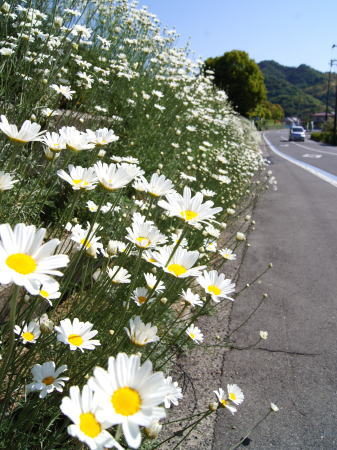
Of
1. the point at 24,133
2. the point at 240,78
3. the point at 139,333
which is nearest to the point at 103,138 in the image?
the point at 24,133

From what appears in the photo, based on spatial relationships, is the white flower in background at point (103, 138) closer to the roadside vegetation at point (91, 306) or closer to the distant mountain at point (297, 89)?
the roadside vegetation at point (91, 306)

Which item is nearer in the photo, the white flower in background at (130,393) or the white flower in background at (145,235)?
the white flower in background at (130,393)

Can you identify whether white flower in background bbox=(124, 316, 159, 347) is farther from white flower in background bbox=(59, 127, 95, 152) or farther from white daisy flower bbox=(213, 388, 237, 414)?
white flower in background bbox=(59, 127, 95, 152)

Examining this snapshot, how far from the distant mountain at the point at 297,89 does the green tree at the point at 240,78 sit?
246ft

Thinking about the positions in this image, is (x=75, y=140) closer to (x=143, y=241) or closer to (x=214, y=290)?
(x=143, y=241)

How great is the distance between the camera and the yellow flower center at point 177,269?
4.94ft

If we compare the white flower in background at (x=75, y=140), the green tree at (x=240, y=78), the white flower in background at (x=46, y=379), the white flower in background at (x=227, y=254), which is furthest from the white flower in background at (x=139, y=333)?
the green tree at (x=240, y=78)

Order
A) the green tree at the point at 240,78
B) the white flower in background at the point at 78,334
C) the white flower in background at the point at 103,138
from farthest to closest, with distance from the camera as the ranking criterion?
1. the green tree at the point at 240,78
2. the white flower in background at the point at 103,138
3. the white flower in background at the point at 78,334

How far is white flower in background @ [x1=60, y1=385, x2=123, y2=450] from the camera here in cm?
88

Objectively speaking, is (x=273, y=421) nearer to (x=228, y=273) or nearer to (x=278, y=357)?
(x=278, y=357)

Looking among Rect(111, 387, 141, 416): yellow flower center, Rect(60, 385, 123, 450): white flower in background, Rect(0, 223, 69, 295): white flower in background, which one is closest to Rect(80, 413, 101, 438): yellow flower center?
Rect(60, 385, 123, 450): white flower in background

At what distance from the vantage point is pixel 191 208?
1.50 meters

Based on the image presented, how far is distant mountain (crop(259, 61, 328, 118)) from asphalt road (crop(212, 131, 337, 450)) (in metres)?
107

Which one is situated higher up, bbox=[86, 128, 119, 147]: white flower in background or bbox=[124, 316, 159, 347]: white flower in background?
bbox=[86, 128, 119, 147]: white flower in background
